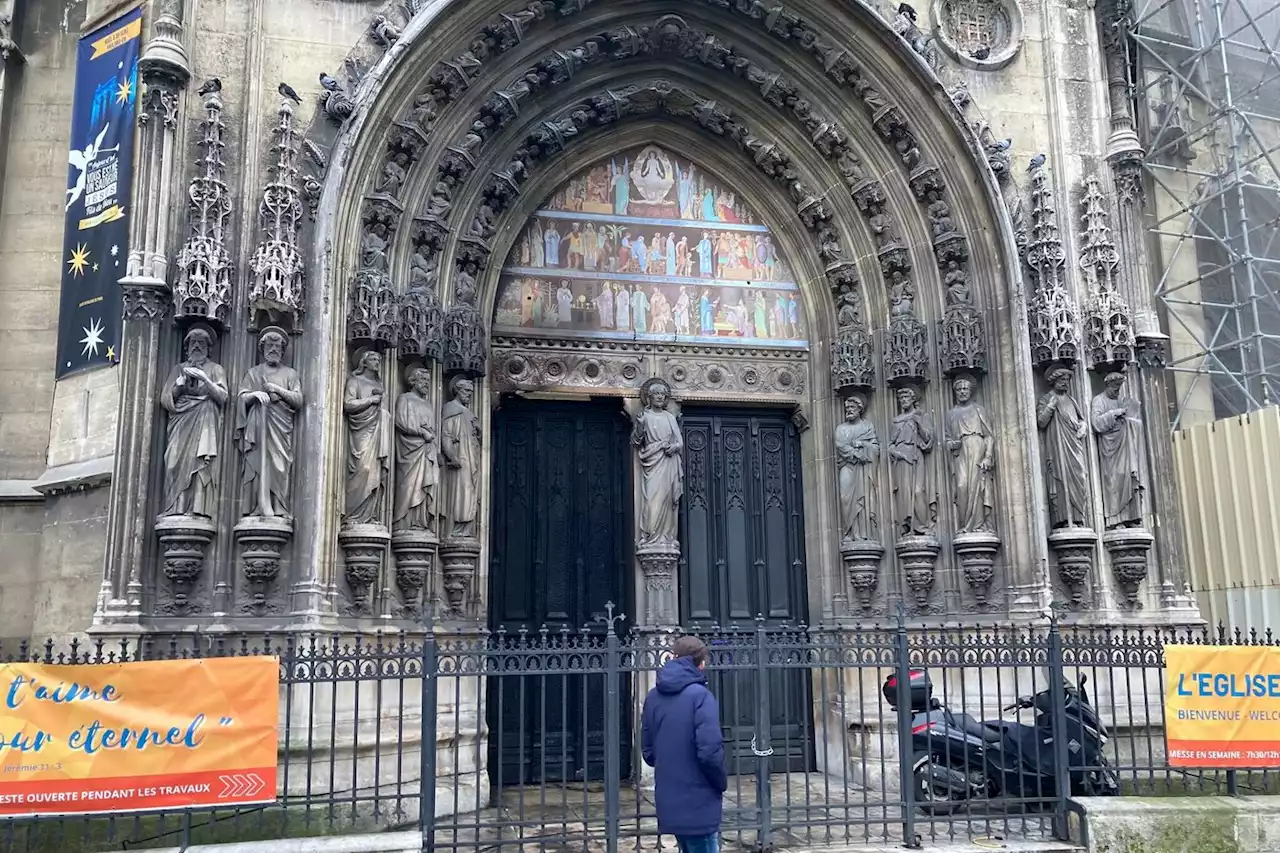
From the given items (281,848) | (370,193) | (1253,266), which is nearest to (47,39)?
(370,193)

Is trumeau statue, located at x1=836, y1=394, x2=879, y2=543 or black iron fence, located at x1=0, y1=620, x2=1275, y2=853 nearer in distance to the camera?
black iron fence, located at x1=0, y1=620, x2=1275, y2=853

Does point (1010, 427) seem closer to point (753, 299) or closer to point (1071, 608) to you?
point (1071, 608)

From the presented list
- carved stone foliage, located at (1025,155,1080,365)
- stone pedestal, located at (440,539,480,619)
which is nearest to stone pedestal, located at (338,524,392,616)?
stone pedestal, located at (440,539,480,619)

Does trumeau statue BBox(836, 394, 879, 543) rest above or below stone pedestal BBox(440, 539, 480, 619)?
above

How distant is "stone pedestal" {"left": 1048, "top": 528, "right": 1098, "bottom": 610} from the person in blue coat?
618 cm

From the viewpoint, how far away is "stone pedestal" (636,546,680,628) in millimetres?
11406

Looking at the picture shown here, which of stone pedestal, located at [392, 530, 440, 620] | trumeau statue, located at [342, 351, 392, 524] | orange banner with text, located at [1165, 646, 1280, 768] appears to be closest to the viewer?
orange banner with text, located at [1165, 646, 1280, 768]

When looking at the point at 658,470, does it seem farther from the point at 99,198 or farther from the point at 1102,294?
the point at 99,198

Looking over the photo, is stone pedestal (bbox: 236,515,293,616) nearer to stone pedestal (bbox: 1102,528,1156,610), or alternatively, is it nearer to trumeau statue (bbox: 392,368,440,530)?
trumeau statue (bbox: 392,368,440,530)

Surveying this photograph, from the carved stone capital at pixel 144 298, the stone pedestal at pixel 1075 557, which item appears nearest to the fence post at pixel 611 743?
the carved stone capital at pixel 144 298

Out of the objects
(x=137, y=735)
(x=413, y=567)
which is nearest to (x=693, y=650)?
(x=137, y=735)

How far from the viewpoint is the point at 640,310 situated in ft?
40.9

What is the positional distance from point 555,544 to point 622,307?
2914mm

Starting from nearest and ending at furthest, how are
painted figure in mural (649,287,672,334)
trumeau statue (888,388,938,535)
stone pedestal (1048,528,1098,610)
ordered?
stone pedestal (1048,528,1098,610) → trumeau statue (888,388,938,535) → painted figure in mural (649,287,672,334)
